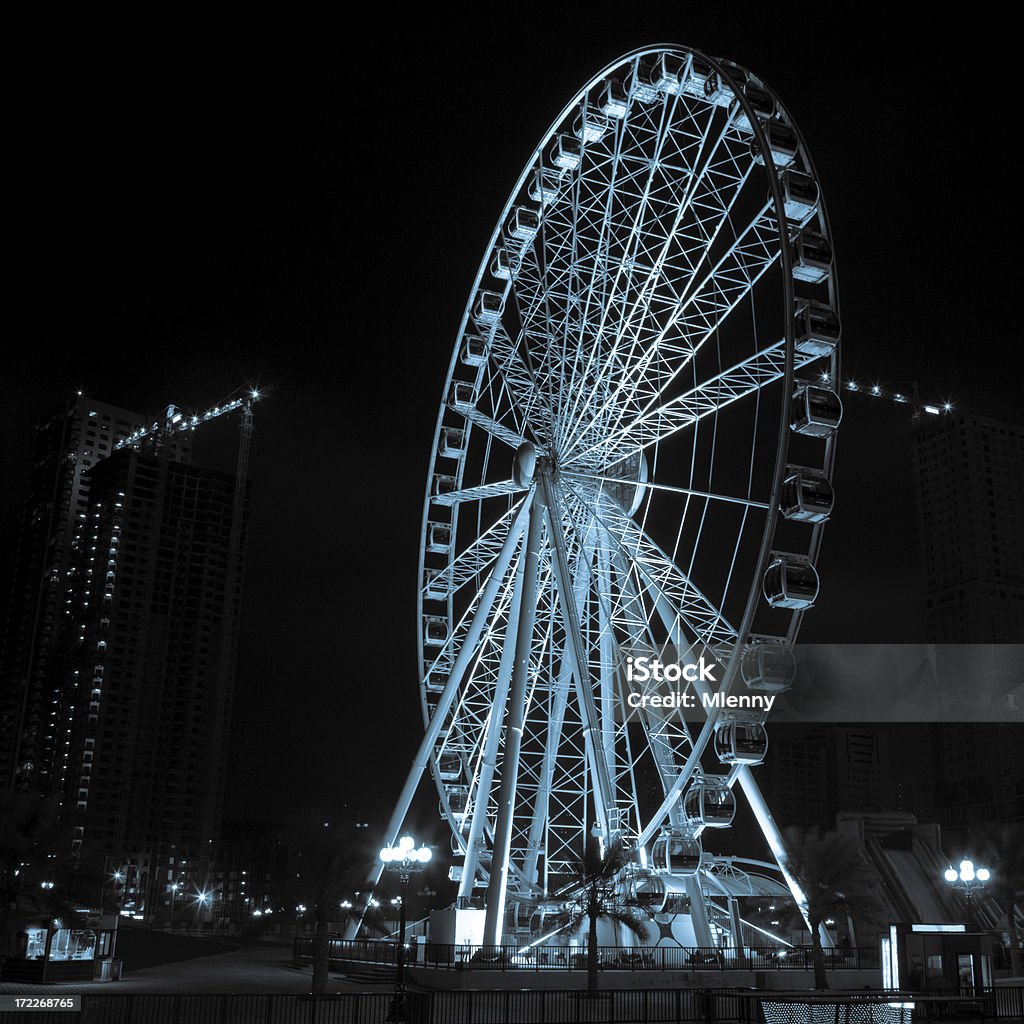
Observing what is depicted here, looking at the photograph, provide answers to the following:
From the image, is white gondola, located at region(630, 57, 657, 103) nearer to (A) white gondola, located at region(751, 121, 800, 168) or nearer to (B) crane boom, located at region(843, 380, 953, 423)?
(A) white gondola, located at region(751, 121, 800, 168)

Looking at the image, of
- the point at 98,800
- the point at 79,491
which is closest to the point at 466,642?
the point at 98,800

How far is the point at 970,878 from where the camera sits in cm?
4122

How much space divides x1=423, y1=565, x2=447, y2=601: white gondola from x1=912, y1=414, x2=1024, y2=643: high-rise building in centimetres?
8917

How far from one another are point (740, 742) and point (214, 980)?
1600cm

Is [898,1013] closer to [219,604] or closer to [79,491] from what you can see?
[219,604]

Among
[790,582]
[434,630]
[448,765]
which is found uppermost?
[434,630]

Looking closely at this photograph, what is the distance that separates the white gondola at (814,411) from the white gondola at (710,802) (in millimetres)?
9162

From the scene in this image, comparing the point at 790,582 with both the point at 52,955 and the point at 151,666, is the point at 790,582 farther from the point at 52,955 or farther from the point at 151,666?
the point at 151,666

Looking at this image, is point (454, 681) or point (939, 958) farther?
point (454, 681)

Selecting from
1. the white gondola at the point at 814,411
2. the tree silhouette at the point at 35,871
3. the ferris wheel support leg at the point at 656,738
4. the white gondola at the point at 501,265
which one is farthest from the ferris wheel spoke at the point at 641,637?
the tree silhouette at the point at 35,871

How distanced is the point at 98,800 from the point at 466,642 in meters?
96.6

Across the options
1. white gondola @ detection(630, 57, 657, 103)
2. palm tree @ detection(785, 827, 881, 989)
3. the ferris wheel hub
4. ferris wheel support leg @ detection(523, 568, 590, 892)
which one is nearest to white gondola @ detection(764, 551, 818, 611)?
ferris wheel support leg @ detection(523, 568, 590, 892)

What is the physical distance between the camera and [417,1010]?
2064cm

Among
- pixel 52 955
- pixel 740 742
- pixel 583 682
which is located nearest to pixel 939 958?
pixel 740 742
